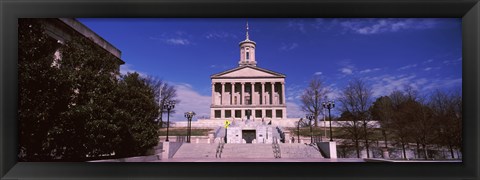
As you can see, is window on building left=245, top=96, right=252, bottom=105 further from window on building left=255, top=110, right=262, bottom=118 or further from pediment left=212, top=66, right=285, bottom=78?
pediment left=212, top=66, right=285, bottom=78

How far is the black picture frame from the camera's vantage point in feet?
21.1

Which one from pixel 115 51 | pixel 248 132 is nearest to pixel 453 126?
pixel 115 51

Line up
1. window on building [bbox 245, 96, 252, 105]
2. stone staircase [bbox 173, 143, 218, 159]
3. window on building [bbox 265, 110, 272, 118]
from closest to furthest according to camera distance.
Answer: stone staircase [bbox 173, 143, 218, 159] < window on building [bbox 265, 110, 272, 118] < window on building [bbox 245, 96, 252, 105]

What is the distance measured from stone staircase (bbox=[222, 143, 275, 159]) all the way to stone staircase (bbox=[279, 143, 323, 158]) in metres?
0.87


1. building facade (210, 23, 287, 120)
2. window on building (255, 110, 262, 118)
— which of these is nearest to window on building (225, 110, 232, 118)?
building facade (210, 23, 287, 120)

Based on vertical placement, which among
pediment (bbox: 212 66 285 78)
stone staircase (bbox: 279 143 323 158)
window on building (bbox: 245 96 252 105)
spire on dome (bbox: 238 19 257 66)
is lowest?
stone staircase (bbox: 279 143 323 158)

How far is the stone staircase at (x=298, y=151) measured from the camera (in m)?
20.2

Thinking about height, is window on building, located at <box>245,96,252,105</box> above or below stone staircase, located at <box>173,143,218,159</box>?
above

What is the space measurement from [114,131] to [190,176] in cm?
711

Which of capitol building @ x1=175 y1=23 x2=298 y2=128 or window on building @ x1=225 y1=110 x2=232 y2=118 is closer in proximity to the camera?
capitol building @ x1=175 y1=23 x2=298 y2=128
